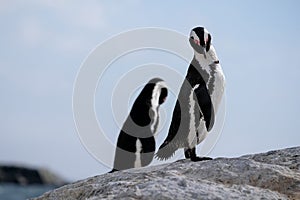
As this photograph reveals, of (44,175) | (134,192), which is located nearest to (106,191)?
(134,192)

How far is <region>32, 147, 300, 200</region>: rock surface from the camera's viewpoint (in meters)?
5.39

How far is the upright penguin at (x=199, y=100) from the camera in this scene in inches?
314

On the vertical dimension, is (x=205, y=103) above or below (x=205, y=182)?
above

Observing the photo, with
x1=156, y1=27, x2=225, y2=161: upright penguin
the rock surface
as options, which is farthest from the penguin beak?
the rock surface

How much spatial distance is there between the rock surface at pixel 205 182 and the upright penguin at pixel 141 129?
204 inches

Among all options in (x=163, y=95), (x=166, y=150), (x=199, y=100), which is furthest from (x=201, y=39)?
(x=163, y=95)

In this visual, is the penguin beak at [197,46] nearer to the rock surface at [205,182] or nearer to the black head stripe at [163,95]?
the rock surface at [205,182]

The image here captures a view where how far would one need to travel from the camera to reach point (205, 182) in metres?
5.65

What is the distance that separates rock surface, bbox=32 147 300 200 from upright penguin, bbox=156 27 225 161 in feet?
5.28

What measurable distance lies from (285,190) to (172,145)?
2547 millimetres

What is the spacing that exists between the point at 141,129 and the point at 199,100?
416 centimetres

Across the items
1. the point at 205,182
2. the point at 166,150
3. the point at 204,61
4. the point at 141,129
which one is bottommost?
the point at 205,182

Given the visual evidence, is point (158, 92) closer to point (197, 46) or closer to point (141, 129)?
point (141, 129)

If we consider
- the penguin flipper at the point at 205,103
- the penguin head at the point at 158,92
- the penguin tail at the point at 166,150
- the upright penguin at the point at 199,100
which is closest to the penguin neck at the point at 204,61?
the upright penguin at the point at 199,100
